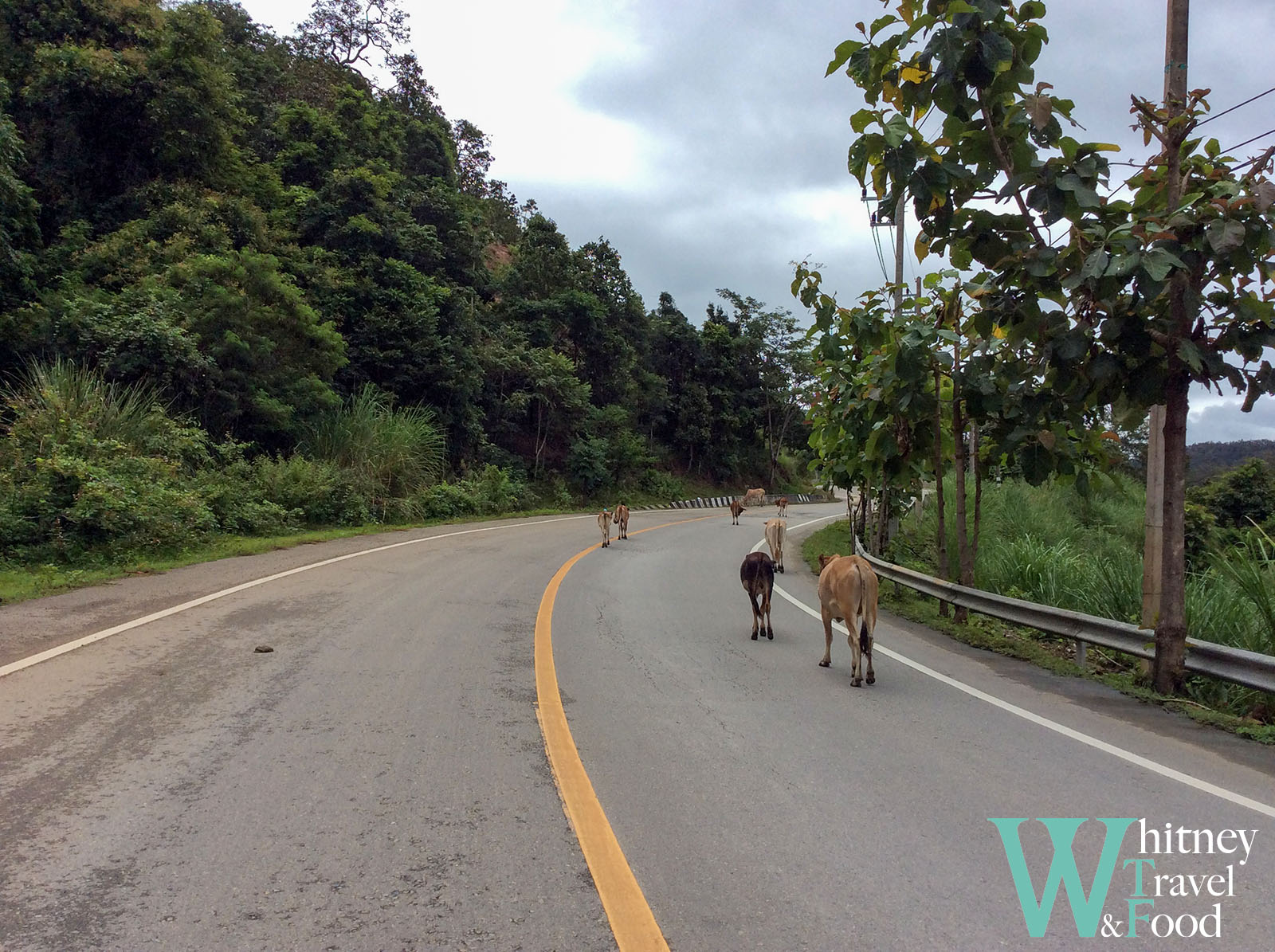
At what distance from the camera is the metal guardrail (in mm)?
6426

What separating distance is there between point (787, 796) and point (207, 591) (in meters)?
8.99

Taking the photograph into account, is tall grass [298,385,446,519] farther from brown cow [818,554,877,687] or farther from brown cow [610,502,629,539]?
brown cow [818,554,877,687]

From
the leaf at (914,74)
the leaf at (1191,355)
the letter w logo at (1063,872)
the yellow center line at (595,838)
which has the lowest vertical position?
the letter w logo at (1063,872)

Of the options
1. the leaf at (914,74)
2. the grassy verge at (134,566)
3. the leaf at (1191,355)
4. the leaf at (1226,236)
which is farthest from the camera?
the grassy verge at (134,566)

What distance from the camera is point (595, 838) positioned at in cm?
399

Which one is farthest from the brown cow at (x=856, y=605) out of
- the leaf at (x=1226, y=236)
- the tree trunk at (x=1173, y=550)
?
the leaf at (x=1226, y=236)

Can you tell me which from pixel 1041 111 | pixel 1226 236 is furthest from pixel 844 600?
pixel 1041 111

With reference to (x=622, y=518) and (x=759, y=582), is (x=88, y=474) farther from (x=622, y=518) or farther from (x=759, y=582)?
(x=622, y=518)

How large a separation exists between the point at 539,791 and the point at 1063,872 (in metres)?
2.61

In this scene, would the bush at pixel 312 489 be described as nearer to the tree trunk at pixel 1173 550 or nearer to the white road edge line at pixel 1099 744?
the white road edge line at pixel 1099 744

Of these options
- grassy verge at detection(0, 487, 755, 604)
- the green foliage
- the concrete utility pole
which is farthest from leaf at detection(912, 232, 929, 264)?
the green foliage

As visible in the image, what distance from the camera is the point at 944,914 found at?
336cm

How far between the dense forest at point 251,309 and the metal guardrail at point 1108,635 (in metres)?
13.2

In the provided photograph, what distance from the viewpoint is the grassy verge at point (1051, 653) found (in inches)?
253
